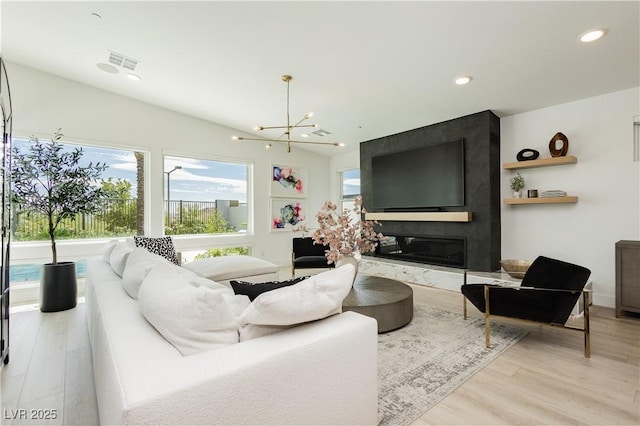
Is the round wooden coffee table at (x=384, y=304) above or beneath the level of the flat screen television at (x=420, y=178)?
beneath

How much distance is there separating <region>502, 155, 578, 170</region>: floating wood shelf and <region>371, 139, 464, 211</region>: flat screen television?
0.64 meters

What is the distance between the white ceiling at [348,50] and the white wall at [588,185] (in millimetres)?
214

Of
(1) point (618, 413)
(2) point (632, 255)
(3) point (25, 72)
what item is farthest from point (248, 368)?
(3) point (25, 72)

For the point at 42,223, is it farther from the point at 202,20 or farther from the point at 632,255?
the point at 632,255

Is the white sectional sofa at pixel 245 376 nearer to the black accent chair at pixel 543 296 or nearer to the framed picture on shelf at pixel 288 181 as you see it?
the black accent chair at pixel 543 296

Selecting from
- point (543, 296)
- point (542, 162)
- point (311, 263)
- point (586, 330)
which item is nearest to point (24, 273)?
point (311, 263)

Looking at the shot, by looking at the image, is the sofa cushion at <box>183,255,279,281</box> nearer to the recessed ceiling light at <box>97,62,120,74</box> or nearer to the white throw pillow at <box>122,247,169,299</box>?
the white throw pillow at <box>122,247,169,299</box>

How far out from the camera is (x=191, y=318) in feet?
3.63

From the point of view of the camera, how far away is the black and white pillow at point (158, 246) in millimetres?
3672

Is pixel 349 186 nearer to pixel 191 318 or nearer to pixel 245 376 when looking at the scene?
pixel 191 318

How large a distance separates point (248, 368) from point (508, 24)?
3.18 meters

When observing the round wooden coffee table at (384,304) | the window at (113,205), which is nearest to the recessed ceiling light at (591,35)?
the round wooden coffee table at (384,304)

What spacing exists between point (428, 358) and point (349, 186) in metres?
4.99

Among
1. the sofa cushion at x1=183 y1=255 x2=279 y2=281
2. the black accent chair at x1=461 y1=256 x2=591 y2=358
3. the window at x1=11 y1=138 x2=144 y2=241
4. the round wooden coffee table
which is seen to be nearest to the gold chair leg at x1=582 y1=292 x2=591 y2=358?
the black accent chair at x1=461 y1=256 x2=591 y2=358
